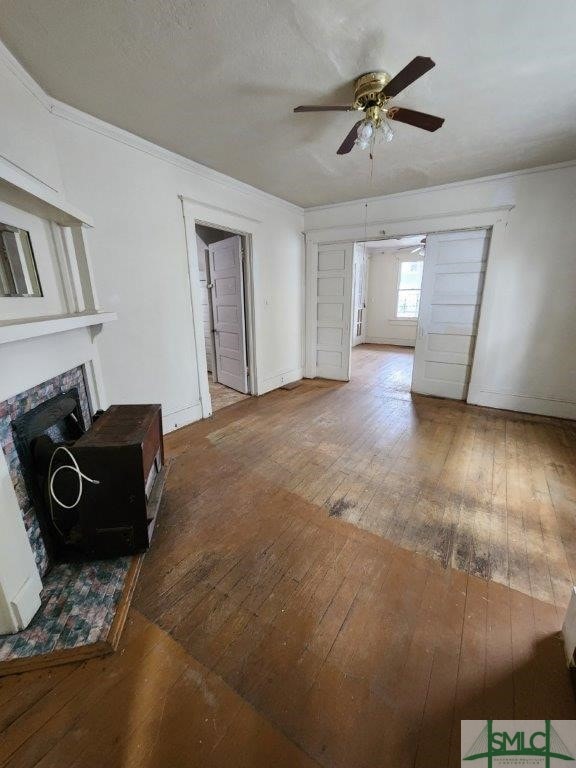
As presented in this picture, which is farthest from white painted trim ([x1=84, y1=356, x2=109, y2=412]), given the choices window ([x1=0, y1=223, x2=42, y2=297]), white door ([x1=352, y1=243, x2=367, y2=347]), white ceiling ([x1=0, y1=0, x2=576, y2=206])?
white door ([x1=352, y1=243, x2=367, y2=347])

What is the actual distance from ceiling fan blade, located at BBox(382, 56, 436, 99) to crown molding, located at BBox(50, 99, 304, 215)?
1939 mm

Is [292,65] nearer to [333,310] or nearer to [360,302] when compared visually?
[333,310]

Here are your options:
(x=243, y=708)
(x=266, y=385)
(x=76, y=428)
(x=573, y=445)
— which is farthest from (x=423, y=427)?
(x=76, y=428)

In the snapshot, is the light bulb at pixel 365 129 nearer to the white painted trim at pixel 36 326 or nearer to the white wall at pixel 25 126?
the white wall at pixel 25 126

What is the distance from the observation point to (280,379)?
4.73 metres

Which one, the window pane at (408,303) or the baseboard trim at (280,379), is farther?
the window pane at (408,303)

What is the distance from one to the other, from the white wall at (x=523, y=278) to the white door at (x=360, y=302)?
3.28 meters

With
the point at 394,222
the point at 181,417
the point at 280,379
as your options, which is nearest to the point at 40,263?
the point at 181,417

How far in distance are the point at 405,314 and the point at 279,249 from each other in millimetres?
4750

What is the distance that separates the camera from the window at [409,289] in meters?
7.48

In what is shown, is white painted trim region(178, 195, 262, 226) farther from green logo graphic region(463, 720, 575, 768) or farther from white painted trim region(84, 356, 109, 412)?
green logo graphic region(463, 720, 575, 768)

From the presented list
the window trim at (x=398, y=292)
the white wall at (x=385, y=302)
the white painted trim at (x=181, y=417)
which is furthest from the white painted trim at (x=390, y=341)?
the white painted trim at (x=181, y=417)

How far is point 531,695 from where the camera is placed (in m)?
1.05

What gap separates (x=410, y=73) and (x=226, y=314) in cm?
334
